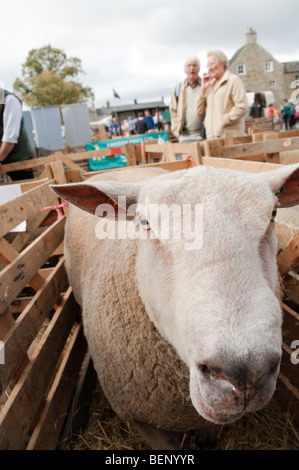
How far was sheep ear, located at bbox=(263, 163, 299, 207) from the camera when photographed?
53.2 inches

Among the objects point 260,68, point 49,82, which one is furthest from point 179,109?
point 260,68

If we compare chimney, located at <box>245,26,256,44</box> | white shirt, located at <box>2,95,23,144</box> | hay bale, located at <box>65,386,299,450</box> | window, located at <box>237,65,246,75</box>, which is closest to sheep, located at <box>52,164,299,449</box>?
hay bale, located at <box>65,386,299,450</box>

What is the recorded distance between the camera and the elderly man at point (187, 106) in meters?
4.42

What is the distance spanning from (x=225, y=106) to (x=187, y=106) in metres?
0.74

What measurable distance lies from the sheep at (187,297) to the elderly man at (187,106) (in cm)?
310

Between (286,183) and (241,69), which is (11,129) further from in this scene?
(241,69)

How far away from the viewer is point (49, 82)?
3106 cm

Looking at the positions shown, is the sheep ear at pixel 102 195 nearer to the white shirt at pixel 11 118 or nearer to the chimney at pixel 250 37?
the white shirt at pixel 11 118

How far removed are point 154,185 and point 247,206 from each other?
41 centimetres

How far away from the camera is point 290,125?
16516 millimetres

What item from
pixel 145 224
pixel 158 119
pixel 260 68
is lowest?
pixel 145 224

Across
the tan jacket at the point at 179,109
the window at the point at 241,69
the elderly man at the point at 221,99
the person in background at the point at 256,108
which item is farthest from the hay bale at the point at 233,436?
the window at the point at 241,69
